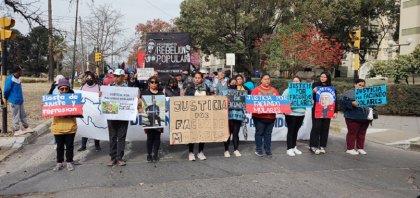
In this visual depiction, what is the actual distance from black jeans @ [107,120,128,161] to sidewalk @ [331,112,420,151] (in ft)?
23.5

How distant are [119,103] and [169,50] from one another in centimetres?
887

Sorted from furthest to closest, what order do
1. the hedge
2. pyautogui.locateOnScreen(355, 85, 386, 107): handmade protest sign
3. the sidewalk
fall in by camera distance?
1. the hedge
2. the sidewalk
3. pyautogui.locateOnScreen(355, 85, 386, 107): handmade protest sign

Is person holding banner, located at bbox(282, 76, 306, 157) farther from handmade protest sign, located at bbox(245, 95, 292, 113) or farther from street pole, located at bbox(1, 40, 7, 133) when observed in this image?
street pole, located at bbox(1, 40, 7, 133)

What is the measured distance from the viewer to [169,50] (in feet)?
54.6

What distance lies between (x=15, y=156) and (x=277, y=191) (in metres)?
5.88

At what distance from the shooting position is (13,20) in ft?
35.9

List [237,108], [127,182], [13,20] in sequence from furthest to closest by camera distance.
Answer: [13,20]
[237,108]
[127,182]

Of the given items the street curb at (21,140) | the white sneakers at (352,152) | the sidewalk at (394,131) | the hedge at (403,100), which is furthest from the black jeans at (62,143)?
the hedge at (403,100)

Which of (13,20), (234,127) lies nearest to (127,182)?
(234,127)

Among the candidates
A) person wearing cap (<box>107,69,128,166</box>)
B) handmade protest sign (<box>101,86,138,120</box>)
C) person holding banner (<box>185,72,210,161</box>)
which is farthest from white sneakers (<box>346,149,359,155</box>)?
person wearing cap (<box>107,69,128,166</box>)

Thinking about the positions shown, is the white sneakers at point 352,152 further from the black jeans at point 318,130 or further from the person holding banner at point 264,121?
the person holding banner at point 264,121

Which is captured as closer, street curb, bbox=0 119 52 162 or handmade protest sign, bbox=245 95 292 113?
handmade protest sign, bbox=245 95 292 113

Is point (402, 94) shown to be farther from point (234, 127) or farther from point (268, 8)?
point (268, 8)

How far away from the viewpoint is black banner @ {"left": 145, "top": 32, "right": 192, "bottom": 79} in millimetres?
16609
